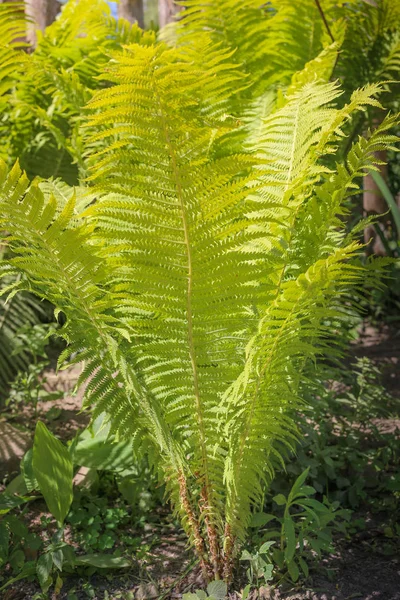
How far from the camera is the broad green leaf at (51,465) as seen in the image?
5.42 feet

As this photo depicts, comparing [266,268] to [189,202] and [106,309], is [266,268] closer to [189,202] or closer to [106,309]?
[189,202]

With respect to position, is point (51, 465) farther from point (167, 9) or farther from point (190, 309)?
point (167, 9)

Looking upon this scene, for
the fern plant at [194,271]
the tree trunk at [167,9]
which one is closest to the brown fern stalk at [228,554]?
the fern plant at [194,271]

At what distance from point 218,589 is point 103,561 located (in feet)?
1.23

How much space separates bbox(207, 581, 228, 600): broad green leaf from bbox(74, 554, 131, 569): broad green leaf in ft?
1.04

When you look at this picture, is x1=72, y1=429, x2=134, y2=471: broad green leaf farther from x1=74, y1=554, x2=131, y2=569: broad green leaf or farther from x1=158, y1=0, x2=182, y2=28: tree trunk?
x1=158, y1=0, x2=182, y2=28: tree trunk

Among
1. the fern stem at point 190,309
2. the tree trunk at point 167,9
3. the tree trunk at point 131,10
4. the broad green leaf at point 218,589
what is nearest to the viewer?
the fern stem at point 190,309

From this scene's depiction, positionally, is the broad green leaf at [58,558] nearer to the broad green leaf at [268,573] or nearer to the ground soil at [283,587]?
the ground soil at [283,587]

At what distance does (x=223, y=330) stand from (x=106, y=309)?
0.32m

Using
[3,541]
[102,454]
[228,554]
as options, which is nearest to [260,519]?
[228,554]

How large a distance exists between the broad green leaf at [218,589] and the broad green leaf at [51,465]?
0.47 m

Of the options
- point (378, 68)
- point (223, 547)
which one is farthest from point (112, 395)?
point (378, 68)

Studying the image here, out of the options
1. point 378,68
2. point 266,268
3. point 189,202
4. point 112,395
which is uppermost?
point 378,68

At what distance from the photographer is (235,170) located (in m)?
1.25
